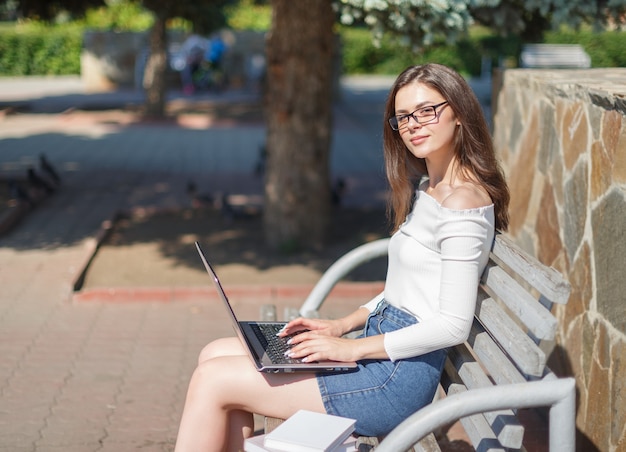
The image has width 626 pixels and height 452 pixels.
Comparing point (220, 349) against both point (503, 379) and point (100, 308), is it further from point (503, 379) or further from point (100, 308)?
point (100, 308)

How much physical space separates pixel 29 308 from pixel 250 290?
5.41ft

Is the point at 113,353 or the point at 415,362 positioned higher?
the point at 415,362

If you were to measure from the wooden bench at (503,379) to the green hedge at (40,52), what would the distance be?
2832 centimetres

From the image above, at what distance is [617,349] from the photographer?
137 inches

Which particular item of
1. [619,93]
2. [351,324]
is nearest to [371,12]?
[619,93]

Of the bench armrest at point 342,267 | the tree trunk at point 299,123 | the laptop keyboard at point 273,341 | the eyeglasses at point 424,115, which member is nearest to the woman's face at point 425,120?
the eyeglasses at point 424,115

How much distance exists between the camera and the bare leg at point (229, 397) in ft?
9.62

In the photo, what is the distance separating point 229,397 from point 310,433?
370 mm

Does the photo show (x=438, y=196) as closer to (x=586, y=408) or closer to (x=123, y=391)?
(x=586, y=408)

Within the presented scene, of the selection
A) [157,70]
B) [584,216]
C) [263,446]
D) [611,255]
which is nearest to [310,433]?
[263,446]

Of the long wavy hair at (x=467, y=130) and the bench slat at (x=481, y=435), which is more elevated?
the long wavy hair at (x=467, y=130)

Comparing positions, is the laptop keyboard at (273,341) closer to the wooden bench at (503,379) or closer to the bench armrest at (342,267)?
the wooden bench at (503,379)

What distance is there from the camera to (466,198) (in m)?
2.91

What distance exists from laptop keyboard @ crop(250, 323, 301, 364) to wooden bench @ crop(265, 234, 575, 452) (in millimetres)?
231
